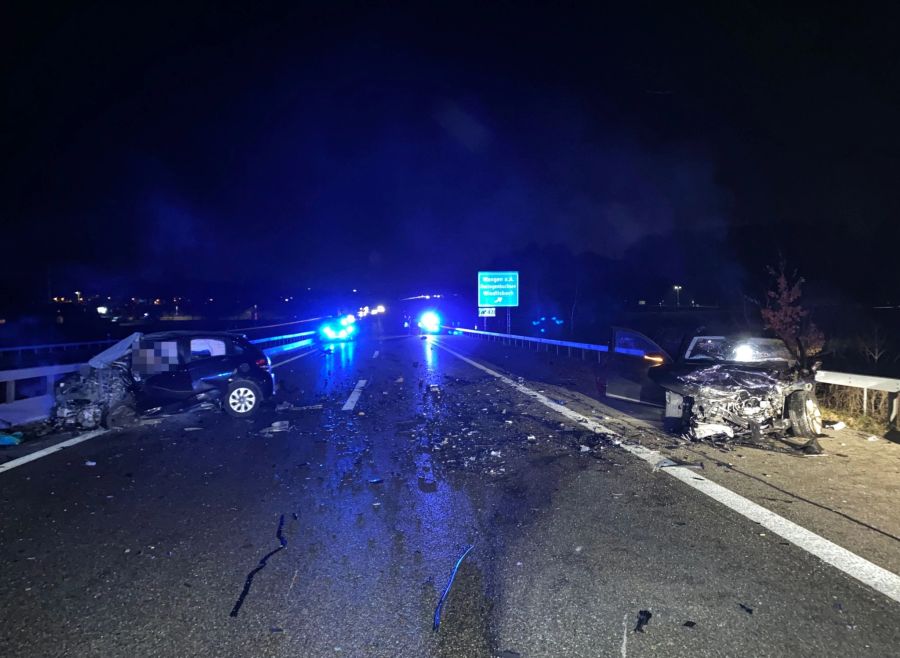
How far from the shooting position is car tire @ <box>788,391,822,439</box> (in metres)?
7.66

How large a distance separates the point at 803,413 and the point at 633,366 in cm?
288

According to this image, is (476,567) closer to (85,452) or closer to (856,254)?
(85,452)

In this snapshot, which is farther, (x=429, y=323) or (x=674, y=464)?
(x=429, y=323)

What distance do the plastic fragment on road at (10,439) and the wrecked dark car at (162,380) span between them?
62cm

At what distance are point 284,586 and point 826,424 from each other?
28.5 ft

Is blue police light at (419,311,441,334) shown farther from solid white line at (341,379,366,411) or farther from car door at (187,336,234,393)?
car door at (187,336,234,393)

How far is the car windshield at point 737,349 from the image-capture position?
835 centimetres

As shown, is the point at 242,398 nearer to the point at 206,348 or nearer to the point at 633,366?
the point at 206,348

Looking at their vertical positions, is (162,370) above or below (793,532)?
above

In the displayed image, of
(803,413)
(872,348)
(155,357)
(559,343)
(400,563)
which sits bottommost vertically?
(872,348)

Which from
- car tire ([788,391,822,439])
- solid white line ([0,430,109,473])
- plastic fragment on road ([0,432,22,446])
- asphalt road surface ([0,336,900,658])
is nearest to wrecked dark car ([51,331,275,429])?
solid white line ([0,430,109,473])

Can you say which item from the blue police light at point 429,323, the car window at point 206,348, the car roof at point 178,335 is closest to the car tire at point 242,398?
the car window at point 206,348

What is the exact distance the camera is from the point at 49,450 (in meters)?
8.13

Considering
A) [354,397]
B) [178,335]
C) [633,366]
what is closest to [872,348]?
[633,366]
